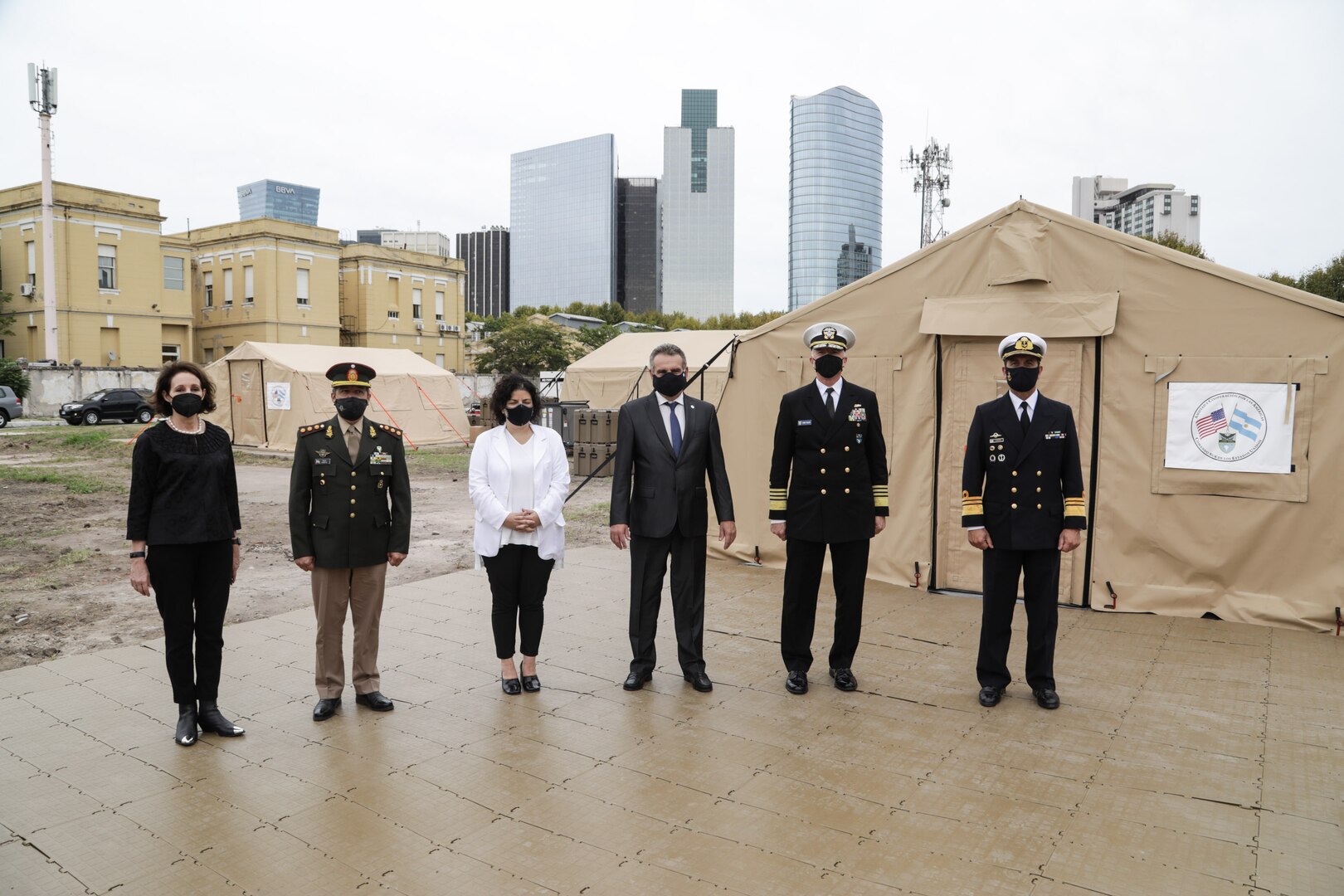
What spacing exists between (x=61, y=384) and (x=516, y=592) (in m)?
37.9

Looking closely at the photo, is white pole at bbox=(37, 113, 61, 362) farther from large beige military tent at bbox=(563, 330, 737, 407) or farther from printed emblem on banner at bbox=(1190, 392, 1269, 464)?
printed emblem on banner at bbox=(1190, 392, 1269, 464)

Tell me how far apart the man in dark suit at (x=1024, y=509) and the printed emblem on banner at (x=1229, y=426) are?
2294 mm

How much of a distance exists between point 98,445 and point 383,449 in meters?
22.7

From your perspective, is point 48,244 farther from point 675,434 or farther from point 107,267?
point 675,434

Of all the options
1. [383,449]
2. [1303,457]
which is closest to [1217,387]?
[1303,457]

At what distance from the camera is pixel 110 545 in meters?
10.3

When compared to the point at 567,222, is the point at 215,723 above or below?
below

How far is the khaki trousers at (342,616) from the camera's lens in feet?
15.3

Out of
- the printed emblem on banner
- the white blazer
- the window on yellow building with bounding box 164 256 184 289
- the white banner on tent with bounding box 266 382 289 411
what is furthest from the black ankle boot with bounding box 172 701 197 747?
the window on yellow building with bounding box 164 256 184 289

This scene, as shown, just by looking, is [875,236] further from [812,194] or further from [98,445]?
[98,445]

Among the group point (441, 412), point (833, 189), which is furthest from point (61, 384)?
point (833, 189)

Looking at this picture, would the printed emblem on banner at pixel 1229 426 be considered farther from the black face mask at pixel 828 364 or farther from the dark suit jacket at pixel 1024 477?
the black face mask at pixel 828 364

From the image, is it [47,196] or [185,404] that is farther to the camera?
[47,196]

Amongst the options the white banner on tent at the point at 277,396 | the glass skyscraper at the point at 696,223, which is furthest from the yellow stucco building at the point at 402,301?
the glass skyscraper at the point at 696,223
